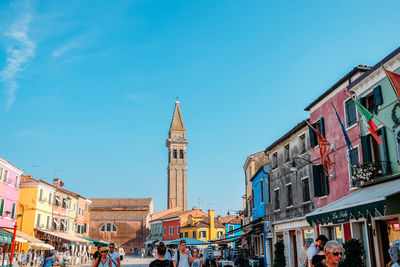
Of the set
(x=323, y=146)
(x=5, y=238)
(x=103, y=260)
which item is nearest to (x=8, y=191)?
(x=5, y=238)

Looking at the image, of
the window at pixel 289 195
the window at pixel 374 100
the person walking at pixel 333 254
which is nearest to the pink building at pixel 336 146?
the window at pixel 374 100

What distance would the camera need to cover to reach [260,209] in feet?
95.8

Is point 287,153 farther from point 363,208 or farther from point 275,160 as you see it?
point 363,208

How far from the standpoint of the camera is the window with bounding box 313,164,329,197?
18312mm

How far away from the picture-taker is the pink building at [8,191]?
28.8 meters

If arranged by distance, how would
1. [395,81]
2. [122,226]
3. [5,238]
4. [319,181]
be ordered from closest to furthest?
[395,81] < [319,181] < [5,238] < [122,226]

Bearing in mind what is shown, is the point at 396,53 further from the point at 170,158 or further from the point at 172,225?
the point at 170,158

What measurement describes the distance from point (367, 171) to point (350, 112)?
3257 millimetres

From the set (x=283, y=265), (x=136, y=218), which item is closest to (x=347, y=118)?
(x=283, y=265)

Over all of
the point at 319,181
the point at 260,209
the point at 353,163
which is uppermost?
the point at 353,163

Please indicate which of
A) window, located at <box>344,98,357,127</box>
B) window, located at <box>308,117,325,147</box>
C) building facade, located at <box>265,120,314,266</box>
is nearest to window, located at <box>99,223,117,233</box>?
building facade, located at <box>265,120,314,266</box>

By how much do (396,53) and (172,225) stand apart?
55.7m

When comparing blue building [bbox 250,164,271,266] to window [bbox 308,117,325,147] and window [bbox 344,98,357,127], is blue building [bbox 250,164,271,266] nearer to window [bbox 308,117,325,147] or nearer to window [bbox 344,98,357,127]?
window [bbox 308,117,325,147]

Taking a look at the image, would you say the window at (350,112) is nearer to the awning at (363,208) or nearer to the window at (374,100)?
the window at (374,100)
